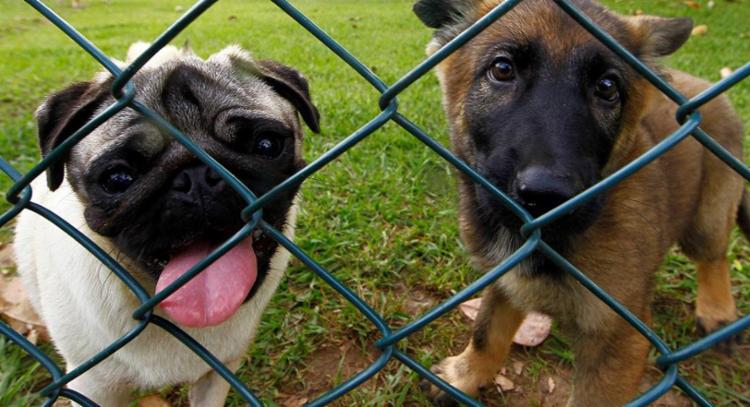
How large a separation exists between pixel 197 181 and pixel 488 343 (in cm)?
154

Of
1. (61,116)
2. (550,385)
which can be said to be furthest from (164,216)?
(550,385)

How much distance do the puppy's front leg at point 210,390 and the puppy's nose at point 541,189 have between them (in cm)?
141

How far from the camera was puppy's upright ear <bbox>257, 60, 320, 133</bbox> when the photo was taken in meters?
2.29

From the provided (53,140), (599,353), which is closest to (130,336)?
(53,140)

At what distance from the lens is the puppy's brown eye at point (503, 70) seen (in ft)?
7.28

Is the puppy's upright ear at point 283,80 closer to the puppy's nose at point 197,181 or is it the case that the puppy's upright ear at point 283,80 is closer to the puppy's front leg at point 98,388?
the puppy's nose at point 197,181

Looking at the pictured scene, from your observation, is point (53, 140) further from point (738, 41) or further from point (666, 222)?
point (738, 41)

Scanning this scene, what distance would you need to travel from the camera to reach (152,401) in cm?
244

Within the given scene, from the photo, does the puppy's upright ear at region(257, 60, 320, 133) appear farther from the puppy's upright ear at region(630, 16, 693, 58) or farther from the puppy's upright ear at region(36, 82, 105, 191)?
the puppy's upright ear at region(630, 16, 693, 58)

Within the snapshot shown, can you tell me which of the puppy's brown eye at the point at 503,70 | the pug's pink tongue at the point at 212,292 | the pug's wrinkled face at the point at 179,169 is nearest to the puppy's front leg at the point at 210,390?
the pug's wrinkled face at the point at 179,169

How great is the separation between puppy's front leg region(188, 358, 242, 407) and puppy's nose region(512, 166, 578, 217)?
141 cm

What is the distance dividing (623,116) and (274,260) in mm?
1594

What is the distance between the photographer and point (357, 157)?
13.8 feet

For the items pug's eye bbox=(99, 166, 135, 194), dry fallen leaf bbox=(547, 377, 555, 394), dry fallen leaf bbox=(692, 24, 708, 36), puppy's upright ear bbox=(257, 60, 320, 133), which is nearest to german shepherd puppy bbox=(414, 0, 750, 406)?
dry fallen leaf bbox=(547, 377, 555, 394)
